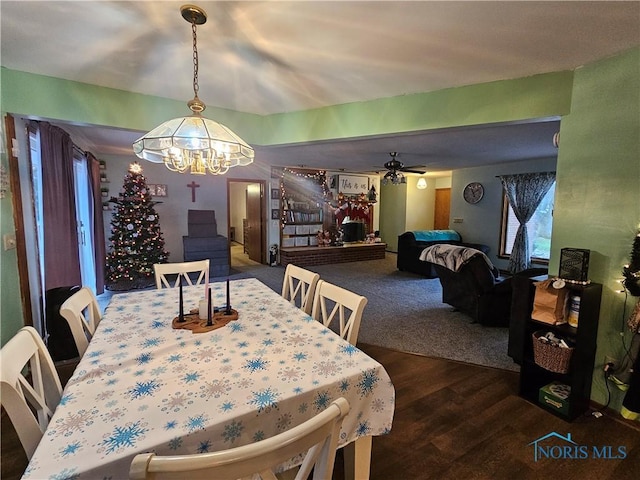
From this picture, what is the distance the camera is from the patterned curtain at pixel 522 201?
5.38 meters

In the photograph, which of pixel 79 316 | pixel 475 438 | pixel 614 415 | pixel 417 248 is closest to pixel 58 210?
pixel 79 316

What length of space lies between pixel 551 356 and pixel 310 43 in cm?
251

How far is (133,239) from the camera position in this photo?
16.8 feet

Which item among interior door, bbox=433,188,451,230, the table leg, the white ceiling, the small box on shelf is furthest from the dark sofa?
the table leg

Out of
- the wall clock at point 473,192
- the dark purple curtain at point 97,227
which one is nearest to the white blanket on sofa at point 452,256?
the wall clock at point 473,192

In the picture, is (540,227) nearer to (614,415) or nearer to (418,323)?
(418,323)

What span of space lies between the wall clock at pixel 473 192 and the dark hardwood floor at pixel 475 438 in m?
4.96

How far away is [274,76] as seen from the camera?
2270 mm

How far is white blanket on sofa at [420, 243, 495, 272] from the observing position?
3494mm

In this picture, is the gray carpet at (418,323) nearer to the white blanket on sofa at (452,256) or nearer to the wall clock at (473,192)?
the white blanket on sofa at (452,256)

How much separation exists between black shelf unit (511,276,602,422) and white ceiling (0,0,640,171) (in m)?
1.50

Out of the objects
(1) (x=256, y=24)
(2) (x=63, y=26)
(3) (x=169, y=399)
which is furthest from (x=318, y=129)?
(3) (x=169, y=399)

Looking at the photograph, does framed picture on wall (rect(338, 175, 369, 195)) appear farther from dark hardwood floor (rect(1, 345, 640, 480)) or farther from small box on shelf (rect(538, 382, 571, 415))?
small box on shelf (rect(538, 382, 571, 415))

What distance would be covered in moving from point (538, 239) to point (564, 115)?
171 inches
